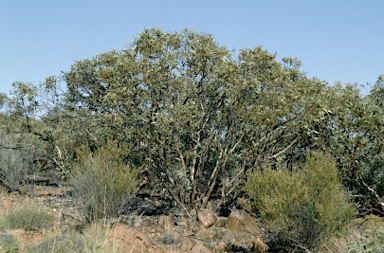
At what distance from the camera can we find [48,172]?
13500 mm

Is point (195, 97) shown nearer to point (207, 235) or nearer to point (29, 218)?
point (207, 235)

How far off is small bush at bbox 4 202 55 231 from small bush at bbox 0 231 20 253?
3.54ft

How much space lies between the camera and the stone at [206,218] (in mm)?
7457

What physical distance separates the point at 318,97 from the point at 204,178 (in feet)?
12.9

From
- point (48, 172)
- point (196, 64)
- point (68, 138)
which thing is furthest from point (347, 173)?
point (48, 172)

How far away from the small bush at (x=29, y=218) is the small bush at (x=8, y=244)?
1.08 metres

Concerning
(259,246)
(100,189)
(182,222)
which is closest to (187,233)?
(182,222)

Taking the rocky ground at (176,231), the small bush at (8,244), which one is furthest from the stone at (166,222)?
the small bush at (8,244)

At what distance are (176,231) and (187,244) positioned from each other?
1071mm

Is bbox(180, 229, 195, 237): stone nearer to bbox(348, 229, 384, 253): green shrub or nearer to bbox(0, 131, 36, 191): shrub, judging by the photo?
bbox(348, 229, 384, 253): green shrub

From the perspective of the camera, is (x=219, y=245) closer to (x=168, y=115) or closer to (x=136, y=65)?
(x=168, y=115)

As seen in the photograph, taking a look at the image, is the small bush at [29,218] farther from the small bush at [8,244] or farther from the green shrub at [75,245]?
the green shrub at [75,245]

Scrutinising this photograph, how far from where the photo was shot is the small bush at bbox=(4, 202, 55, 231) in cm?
623

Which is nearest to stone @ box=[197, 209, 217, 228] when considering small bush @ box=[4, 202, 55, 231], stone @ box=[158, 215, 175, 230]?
stone @ box=[158, 215, 175, 230]
